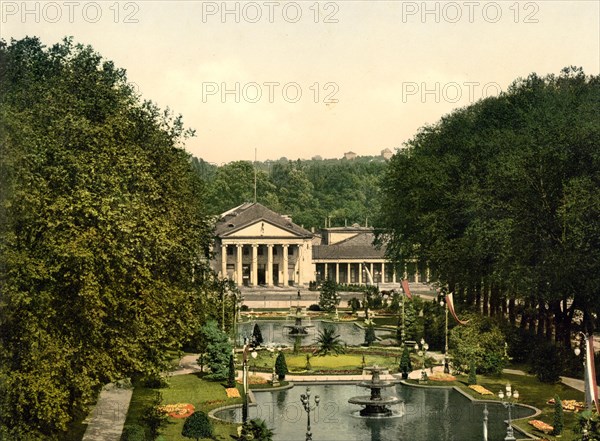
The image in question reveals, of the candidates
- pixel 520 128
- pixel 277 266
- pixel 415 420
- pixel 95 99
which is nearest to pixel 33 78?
→ pixel 95 99

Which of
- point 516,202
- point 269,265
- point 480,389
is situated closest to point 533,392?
point 480,389

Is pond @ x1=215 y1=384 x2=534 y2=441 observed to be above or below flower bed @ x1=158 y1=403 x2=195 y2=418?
below

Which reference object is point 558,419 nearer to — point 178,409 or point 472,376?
point 472,376

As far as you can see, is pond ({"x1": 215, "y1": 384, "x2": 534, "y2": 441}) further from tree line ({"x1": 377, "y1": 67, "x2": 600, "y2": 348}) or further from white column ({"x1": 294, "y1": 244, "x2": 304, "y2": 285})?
white column ({"x1": 294, "y1": 244, "x2": 304, "y2": 285})

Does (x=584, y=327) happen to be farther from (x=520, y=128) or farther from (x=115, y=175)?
(x=115, y=175)

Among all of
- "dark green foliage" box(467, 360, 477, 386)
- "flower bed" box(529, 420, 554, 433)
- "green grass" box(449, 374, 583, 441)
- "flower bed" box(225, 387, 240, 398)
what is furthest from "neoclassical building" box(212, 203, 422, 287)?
"flower bed" box(529, 420, 554, 433)
